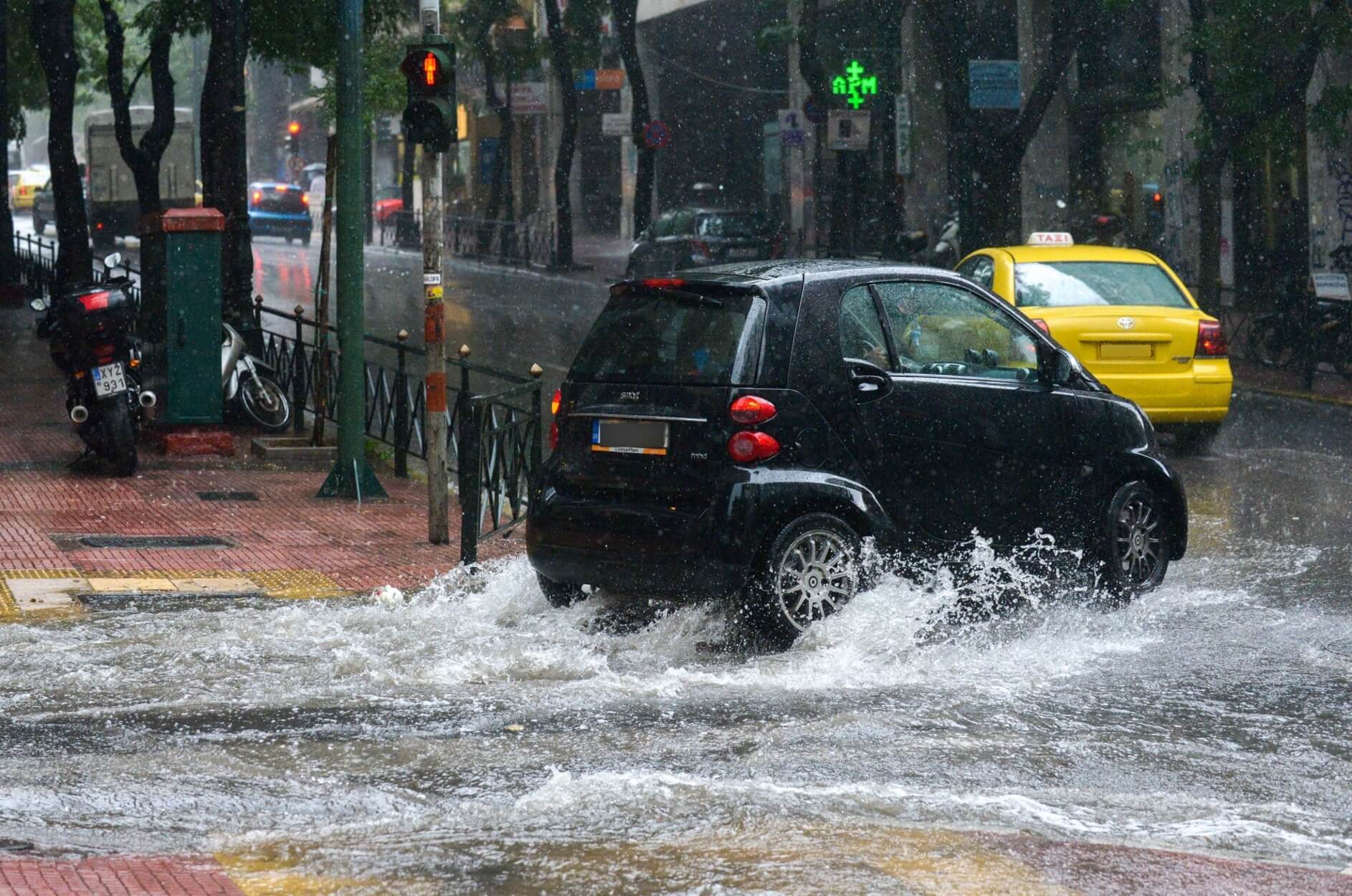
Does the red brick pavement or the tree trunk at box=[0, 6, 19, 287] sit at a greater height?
the tree trunk at box=[0, 6, 19, 287]

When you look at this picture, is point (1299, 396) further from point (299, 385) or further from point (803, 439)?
point (803, 439)

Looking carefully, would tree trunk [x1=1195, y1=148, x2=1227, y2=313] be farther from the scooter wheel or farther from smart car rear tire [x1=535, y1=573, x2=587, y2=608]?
smart car rear tire [x1=535, y1=573, x2=587, y2=608]

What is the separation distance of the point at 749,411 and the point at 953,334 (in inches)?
51.7

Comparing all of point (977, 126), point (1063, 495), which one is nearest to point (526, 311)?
point (977, 126)

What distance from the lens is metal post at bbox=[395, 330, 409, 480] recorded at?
46.1 feet

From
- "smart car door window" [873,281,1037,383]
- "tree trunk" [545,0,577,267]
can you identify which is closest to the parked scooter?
"smart car door window" [873,281,1037,383]

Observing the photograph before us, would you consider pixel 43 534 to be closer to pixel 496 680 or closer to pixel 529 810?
pixel 496 680

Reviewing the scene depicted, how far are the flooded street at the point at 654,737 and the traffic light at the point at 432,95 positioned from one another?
3165 millimetres

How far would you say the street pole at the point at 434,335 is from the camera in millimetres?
11016

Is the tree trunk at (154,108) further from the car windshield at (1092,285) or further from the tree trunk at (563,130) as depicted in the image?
the car windshield at (1092,285)

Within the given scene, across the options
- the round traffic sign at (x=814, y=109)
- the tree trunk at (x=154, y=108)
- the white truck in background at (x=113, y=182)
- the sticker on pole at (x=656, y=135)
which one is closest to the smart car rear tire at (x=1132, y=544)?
the tree trunk at (x=154, y=108)

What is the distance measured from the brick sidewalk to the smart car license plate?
2.14 meters

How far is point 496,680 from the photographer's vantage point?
7.10 metres

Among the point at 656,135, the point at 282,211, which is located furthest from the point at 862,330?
the point at 282,211
